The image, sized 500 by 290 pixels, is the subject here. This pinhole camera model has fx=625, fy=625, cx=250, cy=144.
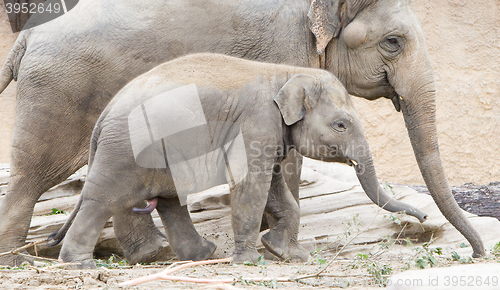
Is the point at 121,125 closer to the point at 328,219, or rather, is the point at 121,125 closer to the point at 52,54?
the point at 52,54

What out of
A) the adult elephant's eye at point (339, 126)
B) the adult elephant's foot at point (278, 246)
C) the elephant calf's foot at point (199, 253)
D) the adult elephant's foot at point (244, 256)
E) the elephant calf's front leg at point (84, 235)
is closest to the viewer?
the elephant calf's front leg at point (84, 235)

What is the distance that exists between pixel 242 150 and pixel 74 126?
1.32 metres

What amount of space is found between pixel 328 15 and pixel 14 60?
7.57ft

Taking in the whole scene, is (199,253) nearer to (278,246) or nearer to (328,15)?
(278,246)

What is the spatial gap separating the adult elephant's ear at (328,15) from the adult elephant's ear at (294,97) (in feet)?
2.04

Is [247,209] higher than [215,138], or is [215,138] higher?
[215,138]

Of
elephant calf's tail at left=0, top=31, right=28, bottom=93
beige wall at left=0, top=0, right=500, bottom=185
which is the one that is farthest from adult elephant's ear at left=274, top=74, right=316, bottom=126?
beige wall at left=0, top=0, right=500, bottom=185

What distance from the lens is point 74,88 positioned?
14.4 ft

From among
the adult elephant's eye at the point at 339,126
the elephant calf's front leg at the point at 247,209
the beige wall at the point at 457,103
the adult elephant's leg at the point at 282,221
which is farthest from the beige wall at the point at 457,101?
the elephant calf's front leg at the point at 247,209

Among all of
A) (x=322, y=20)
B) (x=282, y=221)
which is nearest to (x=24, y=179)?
(x=282, y=221)

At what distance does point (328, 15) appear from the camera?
4523 mm

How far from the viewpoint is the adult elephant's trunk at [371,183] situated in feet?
13.3

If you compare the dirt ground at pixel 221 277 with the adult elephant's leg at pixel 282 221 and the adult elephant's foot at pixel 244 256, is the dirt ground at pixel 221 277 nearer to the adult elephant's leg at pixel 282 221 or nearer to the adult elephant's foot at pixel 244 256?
the adult elephant's foot at pixel 244 256

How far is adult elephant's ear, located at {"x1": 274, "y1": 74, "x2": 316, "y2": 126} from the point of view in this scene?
3955 millimetres
